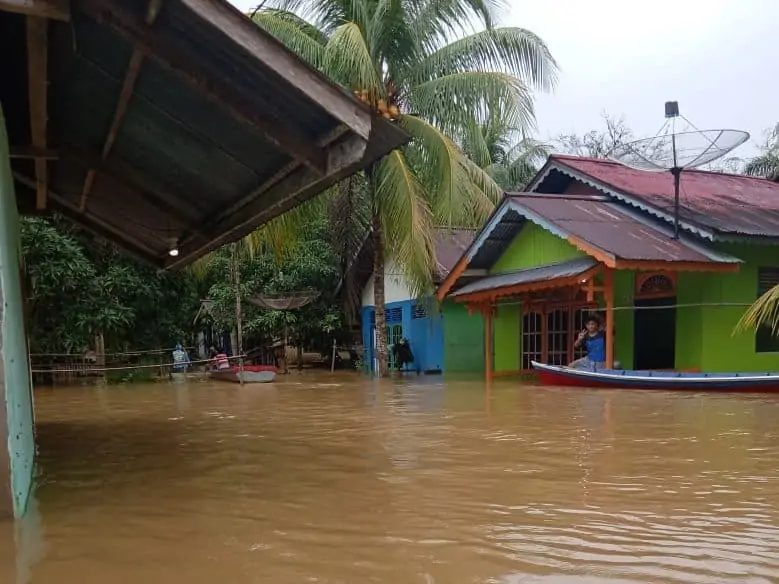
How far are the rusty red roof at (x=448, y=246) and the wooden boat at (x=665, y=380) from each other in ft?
22.0

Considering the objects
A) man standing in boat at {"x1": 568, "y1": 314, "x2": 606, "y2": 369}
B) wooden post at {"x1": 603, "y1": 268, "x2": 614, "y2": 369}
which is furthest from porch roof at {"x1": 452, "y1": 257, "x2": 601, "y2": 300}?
man standing in boat at {"x1": 568, "y1": 314, "x2": 606, "y2": 369}

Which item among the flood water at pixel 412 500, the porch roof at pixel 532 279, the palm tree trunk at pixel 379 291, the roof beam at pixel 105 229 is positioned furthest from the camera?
the palm tree trunk at pixel 379 291

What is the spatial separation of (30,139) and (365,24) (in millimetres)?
9803

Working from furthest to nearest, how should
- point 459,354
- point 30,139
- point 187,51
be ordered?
1. point 459,354
2. point 30,139
3. point 187,51

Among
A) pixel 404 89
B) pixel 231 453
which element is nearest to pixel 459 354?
pixel 404 89

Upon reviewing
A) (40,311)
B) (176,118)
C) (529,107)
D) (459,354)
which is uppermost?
(529,107)

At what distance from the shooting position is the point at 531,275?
588 inches

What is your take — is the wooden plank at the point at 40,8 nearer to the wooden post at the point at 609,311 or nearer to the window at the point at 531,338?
the wooden post at the point at 609,311

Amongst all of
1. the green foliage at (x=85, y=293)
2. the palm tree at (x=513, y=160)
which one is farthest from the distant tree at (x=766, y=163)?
the green foliage at (x=85, y=293)

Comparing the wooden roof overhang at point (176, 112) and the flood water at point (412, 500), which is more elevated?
the wooden roof overhang at point (176, 112)

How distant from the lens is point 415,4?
50.2 feet

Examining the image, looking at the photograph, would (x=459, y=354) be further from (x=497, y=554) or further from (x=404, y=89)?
(x=497, y=554)

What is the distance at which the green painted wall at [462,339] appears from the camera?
803 inches

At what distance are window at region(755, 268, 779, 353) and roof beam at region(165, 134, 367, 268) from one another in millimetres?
10641
